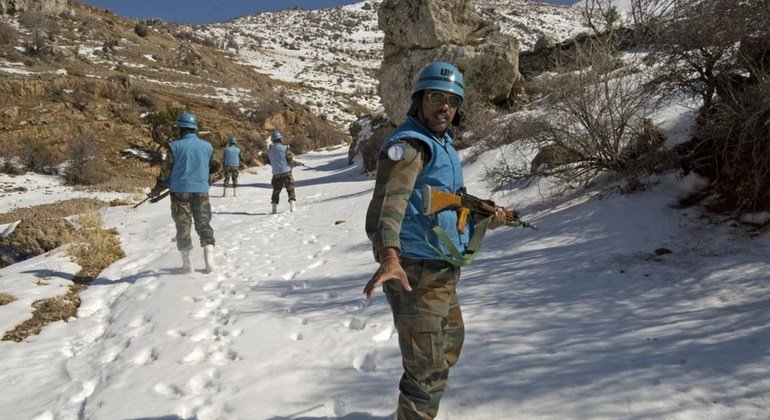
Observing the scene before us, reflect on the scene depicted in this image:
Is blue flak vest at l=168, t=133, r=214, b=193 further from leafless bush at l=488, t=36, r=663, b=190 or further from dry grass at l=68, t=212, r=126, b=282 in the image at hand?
leafless bush at l=488, t=36, r=663, b=190

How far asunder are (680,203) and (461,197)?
12.8ft

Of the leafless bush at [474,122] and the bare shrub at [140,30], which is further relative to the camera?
the bare shrub at [140,30]

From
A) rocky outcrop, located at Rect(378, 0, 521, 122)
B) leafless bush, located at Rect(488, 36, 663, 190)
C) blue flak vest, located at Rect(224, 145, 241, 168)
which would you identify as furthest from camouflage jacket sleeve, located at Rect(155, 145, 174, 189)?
rocky outcrop, located at Rect(378, 0, 521, 122)

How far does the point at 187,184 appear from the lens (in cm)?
562

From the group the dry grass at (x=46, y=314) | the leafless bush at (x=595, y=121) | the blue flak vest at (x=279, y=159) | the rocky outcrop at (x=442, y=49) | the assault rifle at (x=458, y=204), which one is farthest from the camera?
the rocky outcrop at (x=442, y=49)

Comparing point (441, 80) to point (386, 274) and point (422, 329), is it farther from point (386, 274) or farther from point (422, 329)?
point (422, 329)

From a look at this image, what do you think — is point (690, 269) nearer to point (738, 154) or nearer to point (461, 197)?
point (738, 154)

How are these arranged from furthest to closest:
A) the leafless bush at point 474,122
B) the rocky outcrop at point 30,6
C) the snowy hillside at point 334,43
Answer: the snowy hillside at point 334,43 → the rocky outcrop at point 30,6 → the leafless bush at point 474,122

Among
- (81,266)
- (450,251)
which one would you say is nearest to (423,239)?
(450,251)

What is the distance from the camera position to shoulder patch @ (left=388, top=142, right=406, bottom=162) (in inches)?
72.4

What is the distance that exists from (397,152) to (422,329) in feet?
2.52

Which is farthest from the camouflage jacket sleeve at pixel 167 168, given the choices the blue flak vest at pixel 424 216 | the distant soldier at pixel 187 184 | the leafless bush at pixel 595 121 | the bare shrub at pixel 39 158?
the bare shrub at pixel 39 158

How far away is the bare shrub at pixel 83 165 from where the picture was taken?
15.1m

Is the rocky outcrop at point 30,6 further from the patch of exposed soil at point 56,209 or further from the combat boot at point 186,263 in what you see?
the combat boot at point 186,263
